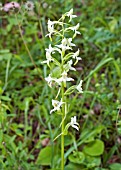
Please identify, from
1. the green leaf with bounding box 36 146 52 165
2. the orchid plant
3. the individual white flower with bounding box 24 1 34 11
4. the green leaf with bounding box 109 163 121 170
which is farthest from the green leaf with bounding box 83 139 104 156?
the individual white flower with bounding box 24 1 34 11

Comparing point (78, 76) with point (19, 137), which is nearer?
point (19, 137)

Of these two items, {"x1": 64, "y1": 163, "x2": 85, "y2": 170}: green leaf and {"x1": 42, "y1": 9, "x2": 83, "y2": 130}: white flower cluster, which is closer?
{"x1": 42, "y1": 9, "x2": 83, "y2": 130}: white flower cluster

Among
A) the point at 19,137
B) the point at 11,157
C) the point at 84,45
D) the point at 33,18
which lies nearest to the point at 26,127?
the point at 19,137

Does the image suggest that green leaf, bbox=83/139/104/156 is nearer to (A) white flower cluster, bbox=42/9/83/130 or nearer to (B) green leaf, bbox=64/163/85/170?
(B) green leaf, bbox=64/163/85/170

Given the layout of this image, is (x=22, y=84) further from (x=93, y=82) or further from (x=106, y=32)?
Result: (x=106, y=32)

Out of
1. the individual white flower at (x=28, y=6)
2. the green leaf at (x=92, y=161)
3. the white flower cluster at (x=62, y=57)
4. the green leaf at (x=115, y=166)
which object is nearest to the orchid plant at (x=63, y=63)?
the white flower cluster at (x=62, y=57)

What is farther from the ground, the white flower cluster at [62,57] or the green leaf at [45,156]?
the white flower cluster at [62,57]

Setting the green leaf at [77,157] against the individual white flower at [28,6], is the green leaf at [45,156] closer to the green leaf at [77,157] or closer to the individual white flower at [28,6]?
the green leaf at [77,157]

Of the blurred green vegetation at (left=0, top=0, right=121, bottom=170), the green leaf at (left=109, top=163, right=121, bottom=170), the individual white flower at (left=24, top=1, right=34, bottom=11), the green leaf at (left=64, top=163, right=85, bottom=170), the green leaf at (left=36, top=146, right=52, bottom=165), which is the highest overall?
the individual white flower at (left=24, top=1, right=34, bottom=11)
